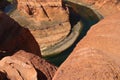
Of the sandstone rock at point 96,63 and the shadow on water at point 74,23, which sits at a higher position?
the sandstone rock at point 96,63

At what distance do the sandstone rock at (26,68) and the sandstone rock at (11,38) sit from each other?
111 inches

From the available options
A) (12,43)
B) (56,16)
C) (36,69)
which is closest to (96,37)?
(36,69)

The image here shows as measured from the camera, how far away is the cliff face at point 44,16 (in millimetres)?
45906

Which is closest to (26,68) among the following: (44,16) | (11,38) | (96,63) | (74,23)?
(96,63)

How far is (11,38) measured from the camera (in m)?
12.0

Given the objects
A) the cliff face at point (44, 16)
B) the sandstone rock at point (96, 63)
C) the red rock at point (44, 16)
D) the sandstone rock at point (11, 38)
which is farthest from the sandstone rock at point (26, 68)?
the cliff face at point (44, 16)

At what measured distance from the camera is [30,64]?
816 centimetres

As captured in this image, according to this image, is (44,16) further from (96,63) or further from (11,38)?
(96,63)

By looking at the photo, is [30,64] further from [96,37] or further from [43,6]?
[43,6]

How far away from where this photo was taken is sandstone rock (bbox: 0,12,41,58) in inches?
455

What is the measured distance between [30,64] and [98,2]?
46965mm

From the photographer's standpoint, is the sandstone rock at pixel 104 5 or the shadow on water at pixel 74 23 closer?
the shadow on water at pixel 74 23

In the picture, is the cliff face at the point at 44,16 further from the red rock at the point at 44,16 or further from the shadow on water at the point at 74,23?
the shadow on water at the point at 74,23

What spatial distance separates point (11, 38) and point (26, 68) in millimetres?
4255
